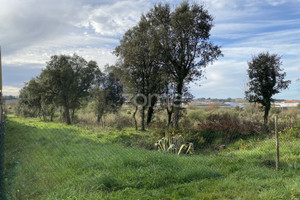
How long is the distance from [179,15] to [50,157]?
37.0ft

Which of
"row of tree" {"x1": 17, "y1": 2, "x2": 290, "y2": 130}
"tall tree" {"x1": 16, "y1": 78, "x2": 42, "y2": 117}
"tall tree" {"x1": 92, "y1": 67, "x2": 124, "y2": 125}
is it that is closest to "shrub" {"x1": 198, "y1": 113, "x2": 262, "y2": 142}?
"row of tree" {"x1": 17, "y1": 2, "x2": 290, "y2": 130}

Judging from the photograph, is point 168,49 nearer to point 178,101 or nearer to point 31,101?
point 178,101

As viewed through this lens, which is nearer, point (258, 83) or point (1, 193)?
point (1, 193)

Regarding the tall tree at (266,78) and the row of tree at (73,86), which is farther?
the row of tree at (73,86)

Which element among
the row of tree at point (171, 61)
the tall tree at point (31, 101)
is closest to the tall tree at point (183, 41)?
the row of tree at point (171, 61)

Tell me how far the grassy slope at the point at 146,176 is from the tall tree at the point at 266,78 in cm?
865

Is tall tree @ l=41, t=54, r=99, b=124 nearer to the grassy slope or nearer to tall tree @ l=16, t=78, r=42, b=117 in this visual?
tall tree @ l=16, t=78, r=42, b=117

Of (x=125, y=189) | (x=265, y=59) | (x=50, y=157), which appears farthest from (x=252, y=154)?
(x=265, y=59)

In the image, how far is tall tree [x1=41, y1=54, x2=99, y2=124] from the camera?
21781mm

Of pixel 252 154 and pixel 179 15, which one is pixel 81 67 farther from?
pixel 252 154

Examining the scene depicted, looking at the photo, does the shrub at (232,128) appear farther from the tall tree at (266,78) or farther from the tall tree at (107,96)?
the tall tree at (107,96)

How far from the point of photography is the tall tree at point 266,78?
49.7 ft

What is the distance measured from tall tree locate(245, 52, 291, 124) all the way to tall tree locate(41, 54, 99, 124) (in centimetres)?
1482

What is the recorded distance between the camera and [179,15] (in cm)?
1432
